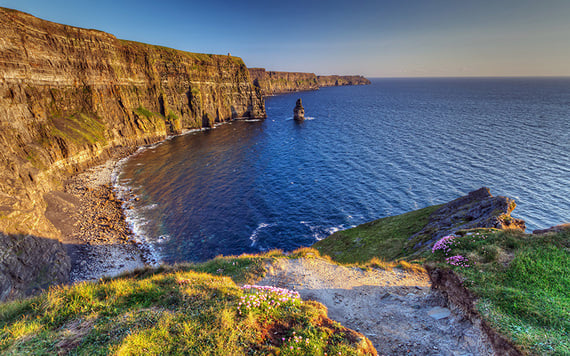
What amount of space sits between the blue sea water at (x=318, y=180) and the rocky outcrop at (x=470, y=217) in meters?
15.3

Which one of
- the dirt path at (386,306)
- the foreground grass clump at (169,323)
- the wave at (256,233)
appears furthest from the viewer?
the wave at (256,233)

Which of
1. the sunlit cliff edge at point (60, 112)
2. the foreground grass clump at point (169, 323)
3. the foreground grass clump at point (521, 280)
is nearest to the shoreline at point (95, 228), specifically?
the sunlit cliff edge at point (60, 112)

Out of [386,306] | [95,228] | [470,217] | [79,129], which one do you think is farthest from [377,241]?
[79,129]

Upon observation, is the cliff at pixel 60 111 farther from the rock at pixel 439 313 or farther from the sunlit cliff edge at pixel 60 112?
the rock at pixel 439 313

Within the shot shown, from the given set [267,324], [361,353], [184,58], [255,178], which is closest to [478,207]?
[361,353]

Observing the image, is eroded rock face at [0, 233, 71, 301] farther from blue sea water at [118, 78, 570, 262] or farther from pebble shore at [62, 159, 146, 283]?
blue sea water at [118, 78, 570, 262]

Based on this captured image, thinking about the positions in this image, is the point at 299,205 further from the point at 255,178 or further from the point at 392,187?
the point at 392,187

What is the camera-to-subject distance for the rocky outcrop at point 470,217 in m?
21.5

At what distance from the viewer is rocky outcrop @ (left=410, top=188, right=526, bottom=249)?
70.7 ft

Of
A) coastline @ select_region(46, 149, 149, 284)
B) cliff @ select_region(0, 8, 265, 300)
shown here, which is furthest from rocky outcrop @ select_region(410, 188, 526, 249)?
cliff @ select_region(0, 8, 265, 300)

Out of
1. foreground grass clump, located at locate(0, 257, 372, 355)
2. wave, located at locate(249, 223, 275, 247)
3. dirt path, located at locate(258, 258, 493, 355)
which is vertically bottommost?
wave, located at locate(249, 223, 275, 247)

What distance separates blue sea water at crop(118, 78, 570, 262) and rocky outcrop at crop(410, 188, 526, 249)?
50.0ft

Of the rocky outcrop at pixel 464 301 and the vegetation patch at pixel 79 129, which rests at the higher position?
the vegetation patch at pixel 79 129

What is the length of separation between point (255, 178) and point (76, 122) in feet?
154
